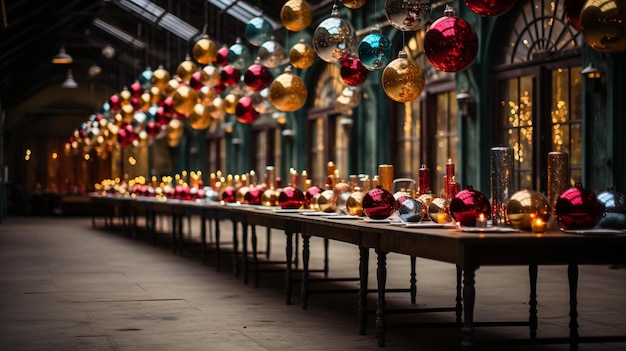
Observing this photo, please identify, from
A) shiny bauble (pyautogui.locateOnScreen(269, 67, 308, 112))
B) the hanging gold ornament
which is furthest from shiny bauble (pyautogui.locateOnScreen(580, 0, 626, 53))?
the hanging gold ornament

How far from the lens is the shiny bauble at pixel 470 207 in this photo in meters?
5.55

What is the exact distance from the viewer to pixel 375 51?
26.3 feet

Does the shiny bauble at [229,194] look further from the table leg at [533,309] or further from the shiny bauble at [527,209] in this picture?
the shiny bauble at [527,209]

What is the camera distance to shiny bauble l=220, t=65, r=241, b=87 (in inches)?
483

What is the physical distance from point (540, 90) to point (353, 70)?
4725mm

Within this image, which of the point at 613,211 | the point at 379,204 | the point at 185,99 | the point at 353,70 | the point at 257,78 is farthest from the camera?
the point at 185,99

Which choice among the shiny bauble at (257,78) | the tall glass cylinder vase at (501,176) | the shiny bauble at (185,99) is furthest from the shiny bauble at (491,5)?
the shiny bauble at (185,99)

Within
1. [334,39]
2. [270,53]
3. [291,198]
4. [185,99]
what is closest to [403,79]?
[334,39]

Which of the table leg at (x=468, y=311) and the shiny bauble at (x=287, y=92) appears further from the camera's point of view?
the shiny bauble at (x=287, y=92)

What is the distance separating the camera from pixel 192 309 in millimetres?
8242

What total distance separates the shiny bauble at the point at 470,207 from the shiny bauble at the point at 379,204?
1198 mm

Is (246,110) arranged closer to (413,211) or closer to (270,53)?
(270,53)

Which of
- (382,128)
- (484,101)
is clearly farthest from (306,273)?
(382,128)

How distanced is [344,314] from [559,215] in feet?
9.77
